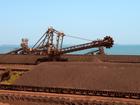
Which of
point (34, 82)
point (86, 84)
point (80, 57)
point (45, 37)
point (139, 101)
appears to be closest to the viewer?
point (139, 101)

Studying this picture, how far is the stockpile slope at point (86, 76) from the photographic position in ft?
112

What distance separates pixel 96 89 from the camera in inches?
Result: 1332

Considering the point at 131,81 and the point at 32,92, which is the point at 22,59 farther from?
the point at 131,81

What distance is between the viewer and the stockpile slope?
3407cm

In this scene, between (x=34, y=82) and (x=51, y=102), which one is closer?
(x=51, y=102)

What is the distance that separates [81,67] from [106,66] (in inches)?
117

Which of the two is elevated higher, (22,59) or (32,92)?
(22,59)

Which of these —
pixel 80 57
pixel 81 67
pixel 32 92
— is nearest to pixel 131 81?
pixel 81 67

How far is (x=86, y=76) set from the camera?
36.6m

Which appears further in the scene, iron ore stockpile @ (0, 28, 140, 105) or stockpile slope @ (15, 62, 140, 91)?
A: stockpile slope @ (15, 62, 140, 91)

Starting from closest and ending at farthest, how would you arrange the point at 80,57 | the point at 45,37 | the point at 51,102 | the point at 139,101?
1. the point at 139,101
2. the point at 51,102
3. the point at 80,57
4. the point at 45,37

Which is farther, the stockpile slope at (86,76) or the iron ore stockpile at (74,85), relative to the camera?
the stockpile slope at (86,76)

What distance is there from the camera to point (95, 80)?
35.5m

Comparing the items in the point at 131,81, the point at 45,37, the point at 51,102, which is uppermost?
the point at 45,37
